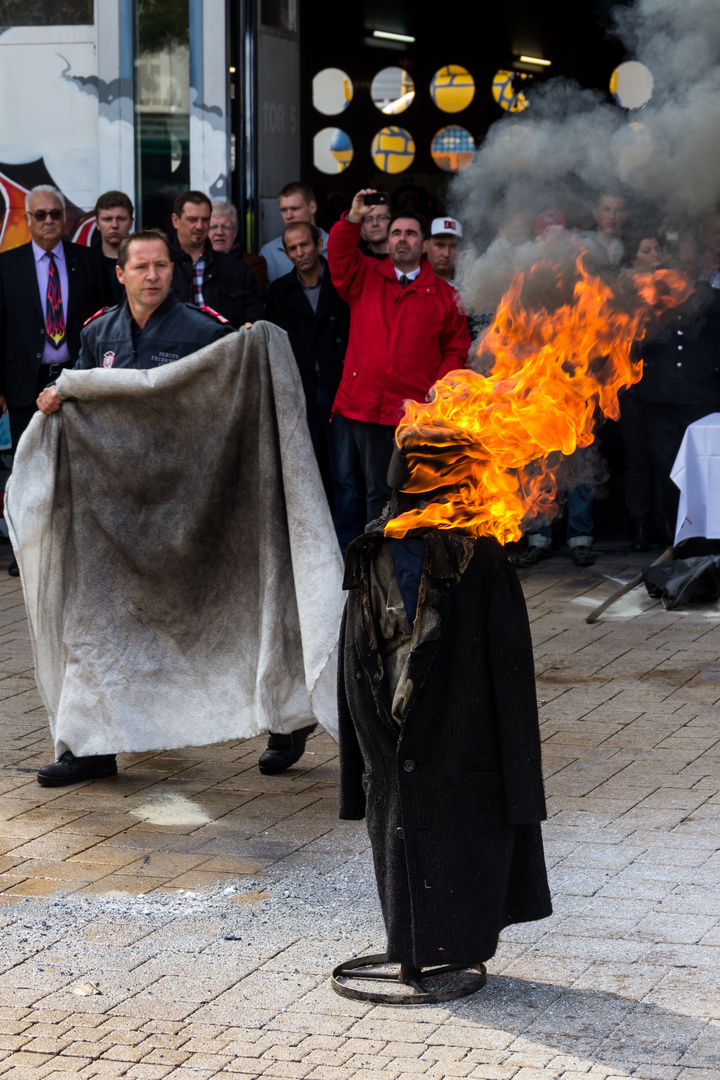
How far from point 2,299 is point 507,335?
18.5 feet

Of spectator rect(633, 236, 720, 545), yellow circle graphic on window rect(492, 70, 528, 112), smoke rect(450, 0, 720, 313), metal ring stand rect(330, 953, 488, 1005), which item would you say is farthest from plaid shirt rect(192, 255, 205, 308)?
yellow circle graphic on window rect(492, 70, 528, 112)

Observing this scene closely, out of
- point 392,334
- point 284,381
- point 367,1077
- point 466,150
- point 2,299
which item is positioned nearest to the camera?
point 367,1077

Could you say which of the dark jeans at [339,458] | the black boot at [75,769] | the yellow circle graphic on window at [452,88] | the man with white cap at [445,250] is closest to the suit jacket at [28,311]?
the dark jeans at [339,458]

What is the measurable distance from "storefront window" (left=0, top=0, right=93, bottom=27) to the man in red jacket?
3944 millimetres

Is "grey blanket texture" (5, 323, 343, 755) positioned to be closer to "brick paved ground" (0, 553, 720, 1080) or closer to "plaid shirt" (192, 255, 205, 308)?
"brick paved ground" (0, 553, 720, 1080)

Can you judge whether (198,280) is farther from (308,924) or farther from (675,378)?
(308,924)

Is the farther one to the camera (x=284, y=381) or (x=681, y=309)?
(x=681, y=309)

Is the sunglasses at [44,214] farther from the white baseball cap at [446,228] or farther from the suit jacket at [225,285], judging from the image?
the white baseball cap at [446,228]

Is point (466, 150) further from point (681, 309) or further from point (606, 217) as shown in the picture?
point (606, 217)

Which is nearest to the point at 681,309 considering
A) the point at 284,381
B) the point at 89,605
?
the point at 284,381

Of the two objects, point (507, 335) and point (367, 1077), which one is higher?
point (507, 335)

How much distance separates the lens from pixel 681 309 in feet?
29.6

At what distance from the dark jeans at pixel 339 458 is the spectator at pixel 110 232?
5.16 feet

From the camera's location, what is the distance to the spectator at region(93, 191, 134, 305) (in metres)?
9.88
